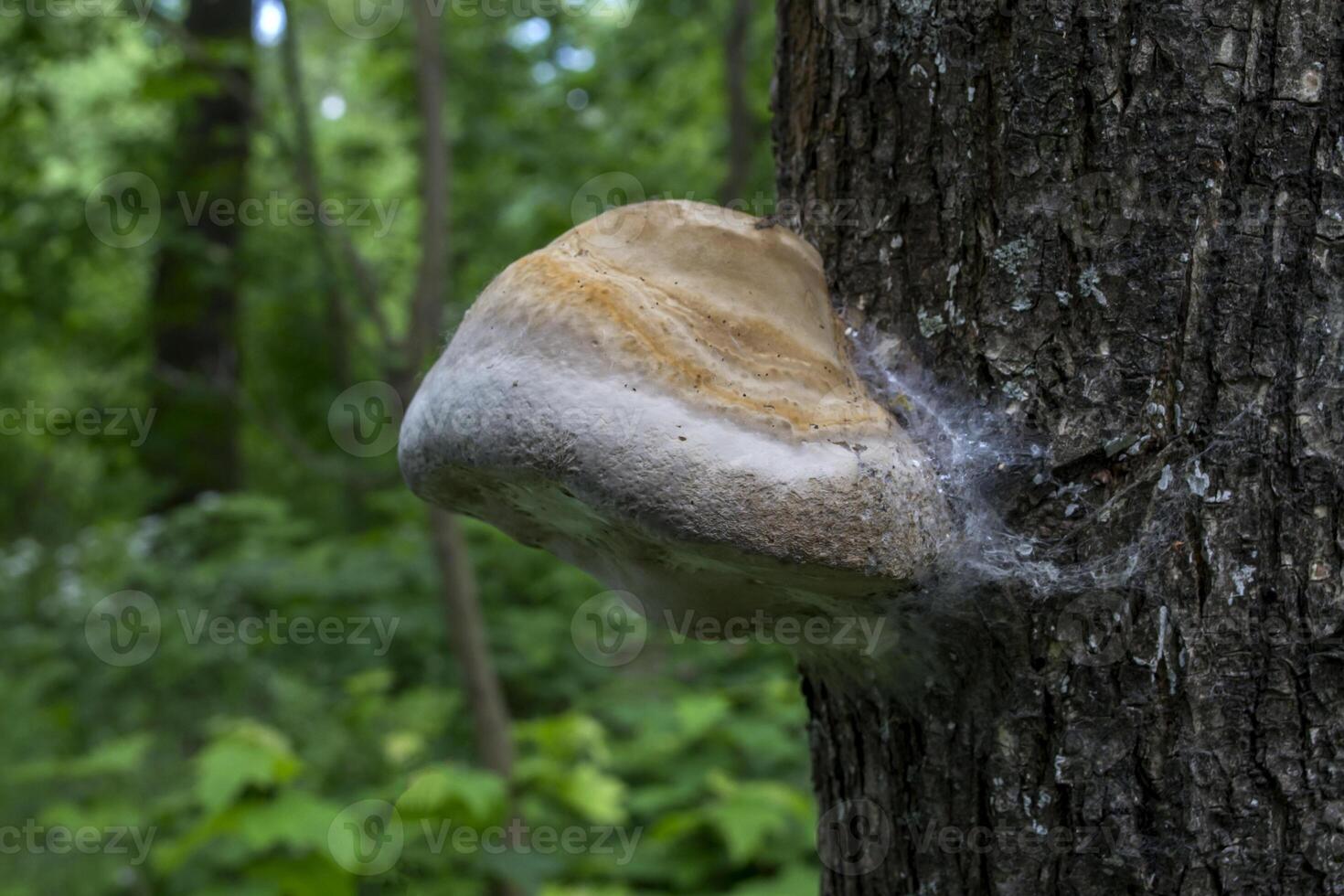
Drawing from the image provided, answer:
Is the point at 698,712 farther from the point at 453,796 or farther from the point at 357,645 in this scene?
the point at 357,645

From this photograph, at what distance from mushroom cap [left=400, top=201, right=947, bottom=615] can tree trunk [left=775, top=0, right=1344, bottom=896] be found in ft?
0.43

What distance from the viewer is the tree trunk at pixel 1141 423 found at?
3.54ft

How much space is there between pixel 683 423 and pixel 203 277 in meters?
5.12

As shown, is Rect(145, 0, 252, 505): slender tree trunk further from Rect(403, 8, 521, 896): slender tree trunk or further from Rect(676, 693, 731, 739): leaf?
Rect(676, 693, 731, 739): leaf

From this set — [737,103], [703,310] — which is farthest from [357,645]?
[703,310]

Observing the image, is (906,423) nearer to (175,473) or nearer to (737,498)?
(737,498)

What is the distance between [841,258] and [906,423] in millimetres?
246

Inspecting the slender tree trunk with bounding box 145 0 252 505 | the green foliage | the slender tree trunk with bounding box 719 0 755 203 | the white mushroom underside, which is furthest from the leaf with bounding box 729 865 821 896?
the slender tree trunk with bounding box 719 0 755 203

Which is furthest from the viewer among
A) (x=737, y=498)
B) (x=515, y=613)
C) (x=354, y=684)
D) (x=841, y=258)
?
(x=515, y=613)

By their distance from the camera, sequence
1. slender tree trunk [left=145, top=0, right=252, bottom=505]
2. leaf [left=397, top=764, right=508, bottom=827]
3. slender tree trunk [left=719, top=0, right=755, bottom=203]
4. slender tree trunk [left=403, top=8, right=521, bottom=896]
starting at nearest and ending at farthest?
1. leaf [left=397, top=764, right=508, bottom=827]
2. slender tree trunk [left=403, top=8, right=521, bottom=896]
3. slender tree trunk [left=145, top=0, right=252, bottom=505]
4. slender tree trunk [left=719, top=0, right=755, bottom=203]

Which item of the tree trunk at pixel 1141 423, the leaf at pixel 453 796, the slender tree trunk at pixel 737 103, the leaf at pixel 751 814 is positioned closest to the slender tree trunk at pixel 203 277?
the leaf at pixel 453 796

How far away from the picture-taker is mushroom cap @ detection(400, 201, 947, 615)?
3.45ft

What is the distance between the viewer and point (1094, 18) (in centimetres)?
111

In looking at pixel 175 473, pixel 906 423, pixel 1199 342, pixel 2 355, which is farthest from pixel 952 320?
pixel 2 355
